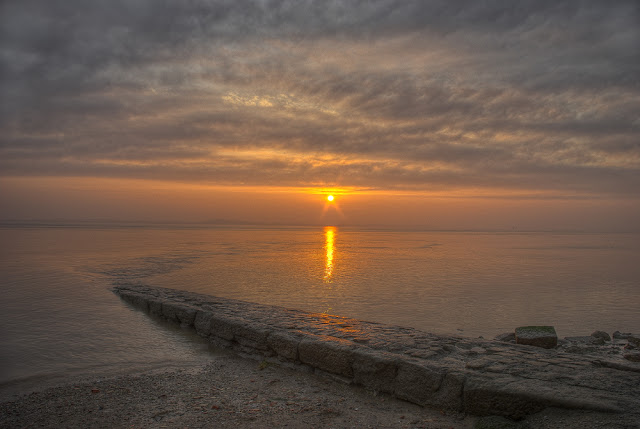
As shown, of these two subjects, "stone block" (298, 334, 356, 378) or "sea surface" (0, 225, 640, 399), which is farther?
"sea surface" (0, 225, 640, 399)

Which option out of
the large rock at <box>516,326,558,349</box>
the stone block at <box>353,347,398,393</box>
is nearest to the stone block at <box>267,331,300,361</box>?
the stone block at <box>353,347,398,393</box>

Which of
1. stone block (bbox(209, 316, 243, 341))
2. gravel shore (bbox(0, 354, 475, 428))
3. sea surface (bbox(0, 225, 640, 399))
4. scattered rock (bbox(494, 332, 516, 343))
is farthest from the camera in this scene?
scattered rock (bbox(494, 332, 516, 343))

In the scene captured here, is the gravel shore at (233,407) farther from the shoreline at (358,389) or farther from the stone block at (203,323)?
the stone block at (203,323)

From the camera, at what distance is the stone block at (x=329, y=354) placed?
6262 mm

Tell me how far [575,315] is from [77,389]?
12.1m

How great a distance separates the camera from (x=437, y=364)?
580 cm

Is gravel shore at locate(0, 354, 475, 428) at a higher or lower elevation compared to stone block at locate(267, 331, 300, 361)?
lower

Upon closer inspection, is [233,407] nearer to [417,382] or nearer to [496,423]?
[417,382]

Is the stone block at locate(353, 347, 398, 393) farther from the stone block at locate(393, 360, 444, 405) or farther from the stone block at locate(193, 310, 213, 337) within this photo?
the stone block at locate(193, 310, 213, 337)

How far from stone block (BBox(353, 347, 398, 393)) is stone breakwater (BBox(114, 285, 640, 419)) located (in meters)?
0.01

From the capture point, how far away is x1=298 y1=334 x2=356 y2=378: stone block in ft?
20.5

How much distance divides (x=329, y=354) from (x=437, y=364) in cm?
159

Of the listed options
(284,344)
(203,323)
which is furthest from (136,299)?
(284,344)

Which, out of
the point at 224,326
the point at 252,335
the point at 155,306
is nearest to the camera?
the point at 252,335
